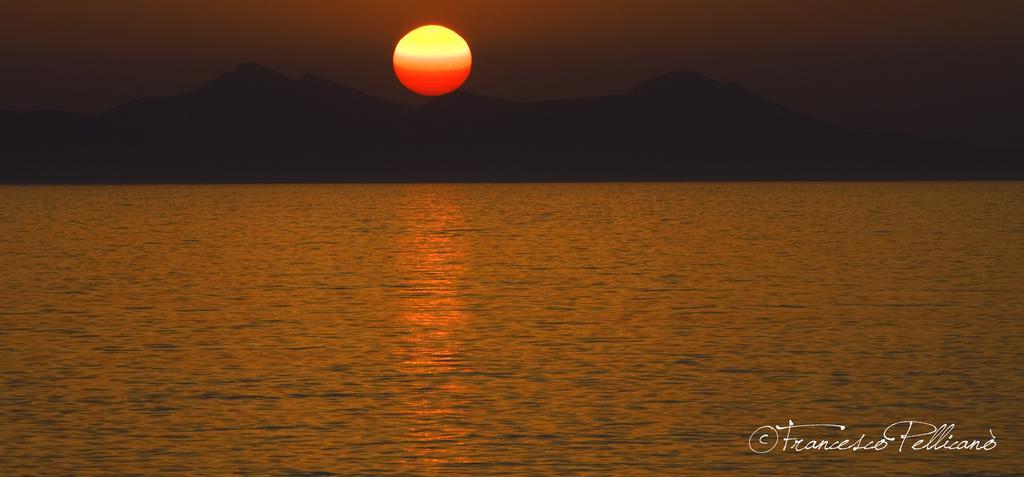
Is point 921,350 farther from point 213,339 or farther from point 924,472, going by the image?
point 213,339

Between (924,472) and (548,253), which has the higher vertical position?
(548,253)

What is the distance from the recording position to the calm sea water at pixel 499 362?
19.9 meters

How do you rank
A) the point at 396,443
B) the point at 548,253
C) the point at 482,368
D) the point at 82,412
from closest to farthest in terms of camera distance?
the point at 396,443 < the point at 82,412 < the point at 482,368 < the point at 548,253

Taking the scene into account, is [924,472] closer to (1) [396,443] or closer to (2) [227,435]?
(1) [396,443]

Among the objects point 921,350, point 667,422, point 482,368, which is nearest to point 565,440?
point 667,422

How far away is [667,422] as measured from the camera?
21.6 m

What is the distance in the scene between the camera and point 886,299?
133ft

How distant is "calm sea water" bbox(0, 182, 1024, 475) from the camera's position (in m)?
19.9

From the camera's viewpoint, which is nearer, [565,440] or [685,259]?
[565,440]

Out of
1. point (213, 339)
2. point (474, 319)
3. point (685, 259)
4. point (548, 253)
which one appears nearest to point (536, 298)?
point (474, 319)

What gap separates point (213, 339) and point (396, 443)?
1198 cm

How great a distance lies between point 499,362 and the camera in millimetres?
27797

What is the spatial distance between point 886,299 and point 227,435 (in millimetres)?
23961

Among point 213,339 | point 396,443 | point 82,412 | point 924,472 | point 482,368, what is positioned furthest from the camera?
point 213,339
